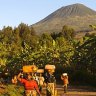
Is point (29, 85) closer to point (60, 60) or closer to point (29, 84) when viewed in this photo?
point (29, 84)

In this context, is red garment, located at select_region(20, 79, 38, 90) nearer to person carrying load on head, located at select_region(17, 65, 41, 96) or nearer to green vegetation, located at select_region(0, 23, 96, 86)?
person carrying load on head, located at select_region(17, 65, 41, 96)

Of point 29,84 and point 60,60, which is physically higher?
point 60,60

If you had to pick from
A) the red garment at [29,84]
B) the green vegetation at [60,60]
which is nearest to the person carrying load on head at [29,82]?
the red garment at [29,84]

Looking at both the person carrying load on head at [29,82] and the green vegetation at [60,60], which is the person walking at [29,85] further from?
the green vegetation at [60,60]

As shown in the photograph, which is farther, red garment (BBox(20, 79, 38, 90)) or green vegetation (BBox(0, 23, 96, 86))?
green vegetation (BBox(0, 23, 96, 86))

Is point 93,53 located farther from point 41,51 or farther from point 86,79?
point 41,51

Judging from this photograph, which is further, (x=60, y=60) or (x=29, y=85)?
(x=60, y=60)

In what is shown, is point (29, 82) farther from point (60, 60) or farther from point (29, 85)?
point (60, 60)

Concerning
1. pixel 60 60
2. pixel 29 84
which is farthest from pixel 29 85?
pixel 60 60

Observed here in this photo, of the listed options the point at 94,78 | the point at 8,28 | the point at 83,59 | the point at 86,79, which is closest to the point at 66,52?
the point at 83,59

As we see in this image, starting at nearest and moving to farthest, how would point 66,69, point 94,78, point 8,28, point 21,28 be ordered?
point 94,78 → point 66,69 → point 8,28 → point 21,28

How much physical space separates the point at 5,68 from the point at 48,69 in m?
34.0

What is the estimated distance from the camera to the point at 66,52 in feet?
143

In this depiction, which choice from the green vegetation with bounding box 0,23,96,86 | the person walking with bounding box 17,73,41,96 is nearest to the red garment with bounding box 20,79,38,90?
the person walking with bounding box 17,73,41,96
